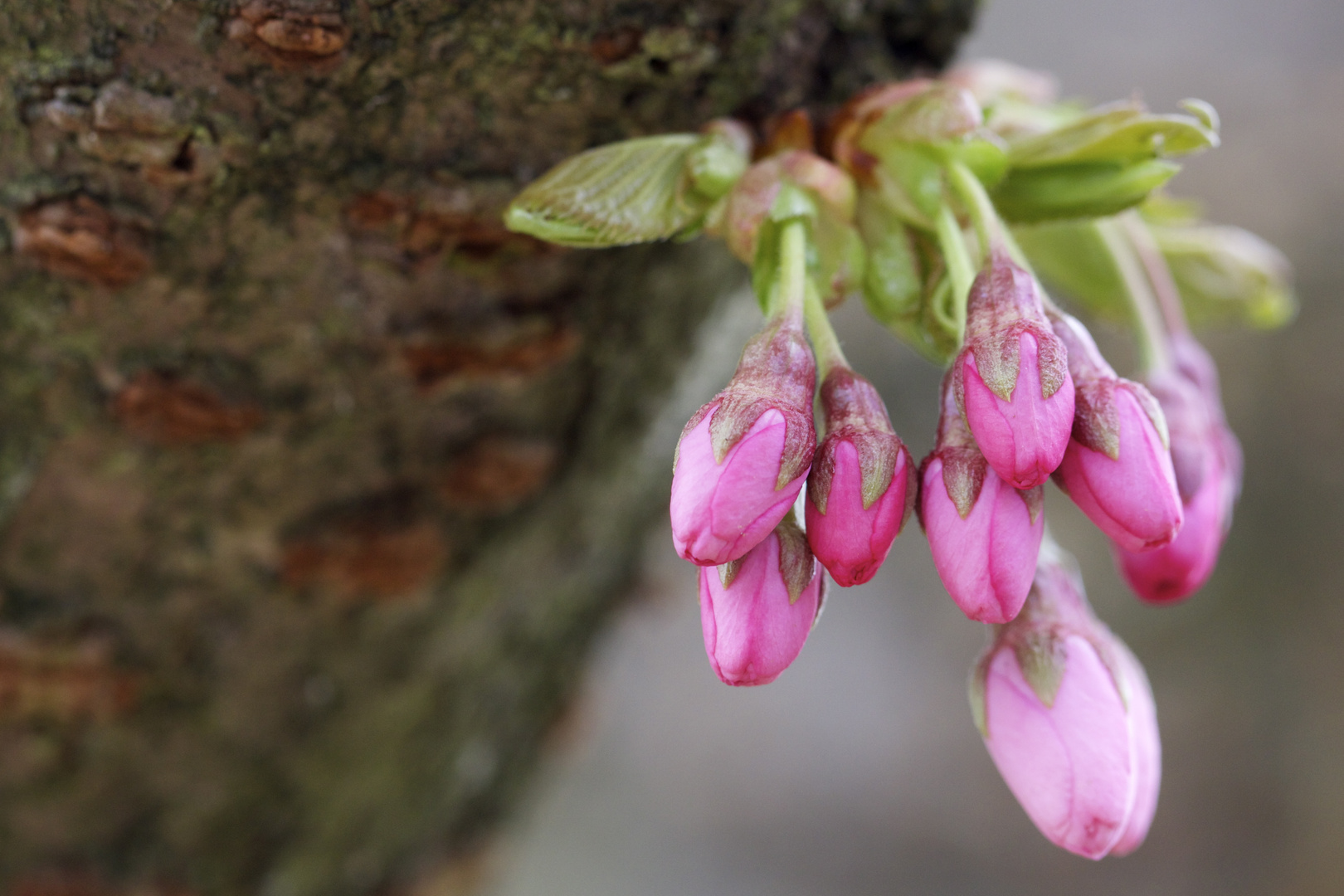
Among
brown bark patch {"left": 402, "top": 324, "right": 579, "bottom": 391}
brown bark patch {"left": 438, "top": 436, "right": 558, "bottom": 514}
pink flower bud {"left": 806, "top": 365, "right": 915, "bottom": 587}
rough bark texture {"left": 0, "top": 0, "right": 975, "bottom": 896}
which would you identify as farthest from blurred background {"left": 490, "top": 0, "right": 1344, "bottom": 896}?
pink flower bud {"left": 806, "top": 365, "right": 915, "bottom": 587}

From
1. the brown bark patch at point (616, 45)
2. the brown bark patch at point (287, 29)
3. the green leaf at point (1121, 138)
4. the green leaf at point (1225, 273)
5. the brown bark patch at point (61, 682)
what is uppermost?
the brown bark patch at point (287, 29)

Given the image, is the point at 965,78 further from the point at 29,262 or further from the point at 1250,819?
the point at 1250,819

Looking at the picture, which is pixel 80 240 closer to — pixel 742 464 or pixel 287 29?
pixel 287 29

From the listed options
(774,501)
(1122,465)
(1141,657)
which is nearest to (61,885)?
(774,501)

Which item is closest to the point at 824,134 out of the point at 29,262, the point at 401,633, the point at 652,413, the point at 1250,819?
the point at 652,413

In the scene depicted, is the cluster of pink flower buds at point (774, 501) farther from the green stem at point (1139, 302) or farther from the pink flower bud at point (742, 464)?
the green stem at point (1139, 302)

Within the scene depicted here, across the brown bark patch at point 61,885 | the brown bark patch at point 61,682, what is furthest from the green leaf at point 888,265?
the brown bark patch at point 61,885

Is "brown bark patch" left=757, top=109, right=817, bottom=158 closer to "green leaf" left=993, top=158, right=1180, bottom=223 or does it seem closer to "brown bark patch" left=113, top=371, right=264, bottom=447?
"green leaf" left=993, top=158, right=1180, bottom=223
